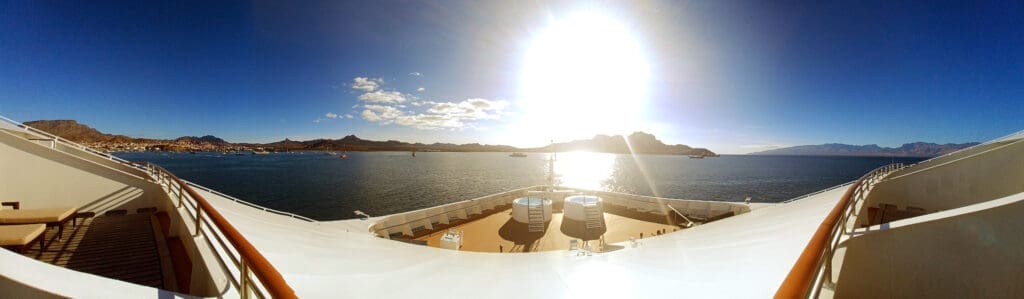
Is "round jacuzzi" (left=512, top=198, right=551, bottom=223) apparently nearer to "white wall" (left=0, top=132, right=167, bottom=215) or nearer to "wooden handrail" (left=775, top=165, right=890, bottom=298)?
"white wall" (left=0, top=132, right=167, bottom=215)

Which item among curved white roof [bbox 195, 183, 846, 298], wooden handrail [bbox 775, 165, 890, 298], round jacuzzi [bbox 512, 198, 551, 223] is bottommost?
round jacuzzi [bbox 512, 198, 551, 223]

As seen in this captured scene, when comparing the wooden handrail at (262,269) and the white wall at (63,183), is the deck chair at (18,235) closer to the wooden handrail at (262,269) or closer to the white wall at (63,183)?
the white wall at (63,183)

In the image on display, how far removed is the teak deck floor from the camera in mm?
3539

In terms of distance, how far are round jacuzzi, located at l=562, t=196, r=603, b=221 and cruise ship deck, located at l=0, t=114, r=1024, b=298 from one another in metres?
5.46

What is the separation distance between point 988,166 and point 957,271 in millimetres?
9127

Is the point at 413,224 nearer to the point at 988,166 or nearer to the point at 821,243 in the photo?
the point at 821,243

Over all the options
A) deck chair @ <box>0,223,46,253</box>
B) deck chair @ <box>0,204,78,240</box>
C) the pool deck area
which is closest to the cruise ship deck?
deck chair @ <box>0,223,46,253</box>

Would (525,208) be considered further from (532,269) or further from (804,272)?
(804,272)

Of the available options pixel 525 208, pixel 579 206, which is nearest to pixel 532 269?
pixel 579 206

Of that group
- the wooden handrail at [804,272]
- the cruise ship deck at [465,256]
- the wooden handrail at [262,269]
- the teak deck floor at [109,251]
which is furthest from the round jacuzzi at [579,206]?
the wooden handrail at [262,269]

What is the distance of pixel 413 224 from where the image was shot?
12.4 meters

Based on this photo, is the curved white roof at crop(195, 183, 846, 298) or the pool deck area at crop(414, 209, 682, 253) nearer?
the curved white roof at crop(195, 183, 846, 298)

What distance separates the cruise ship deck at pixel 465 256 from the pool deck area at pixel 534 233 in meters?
4.72

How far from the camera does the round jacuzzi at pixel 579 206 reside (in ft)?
40.4
